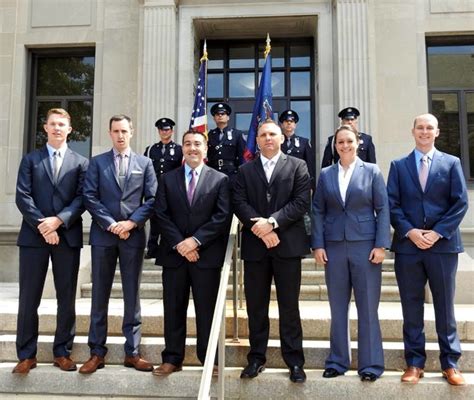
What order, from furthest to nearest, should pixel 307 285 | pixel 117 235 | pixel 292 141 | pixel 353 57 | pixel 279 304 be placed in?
pixel 353 57 → pixel 292 141 → pixel 307 285 → pixel 117 235 → pixel 279 304

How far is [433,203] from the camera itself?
436 centimetres

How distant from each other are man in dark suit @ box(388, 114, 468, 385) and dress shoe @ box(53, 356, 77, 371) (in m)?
2.96

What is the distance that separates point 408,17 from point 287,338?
7.86 metres

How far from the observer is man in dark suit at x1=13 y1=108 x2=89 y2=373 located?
450 centimetres

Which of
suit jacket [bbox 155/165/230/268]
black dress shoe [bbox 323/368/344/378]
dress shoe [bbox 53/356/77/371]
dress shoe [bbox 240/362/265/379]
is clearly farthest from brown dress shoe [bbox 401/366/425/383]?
dress shoe [bbox 53/356/77/371]

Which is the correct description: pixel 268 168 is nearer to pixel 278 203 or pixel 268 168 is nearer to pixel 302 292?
pixel 278 203

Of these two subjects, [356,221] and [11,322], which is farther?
[11,322]

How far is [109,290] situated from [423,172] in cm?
309

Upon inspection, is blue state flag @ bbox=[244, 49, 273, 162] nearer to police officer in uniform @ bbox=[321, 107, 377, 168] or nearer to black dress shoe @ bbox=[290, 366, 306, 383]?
police officer in uniform @ bbox=[321, 107, 377, 168]

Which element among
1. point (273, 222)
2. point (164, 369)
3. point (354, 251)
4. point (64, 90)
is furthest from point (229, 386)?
point (64, 90)

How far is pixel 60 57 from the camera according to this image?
1102 centimetres

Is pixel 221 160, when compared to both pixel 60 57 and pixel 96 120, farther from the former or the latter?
pixel 60 57

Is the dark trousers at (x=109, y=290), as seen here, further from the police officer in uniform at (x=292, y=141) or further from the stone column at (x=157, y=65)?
the stone column at (x=157, y=65)

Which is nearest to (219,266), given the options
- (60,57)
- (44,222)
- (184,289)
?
(184,289)
